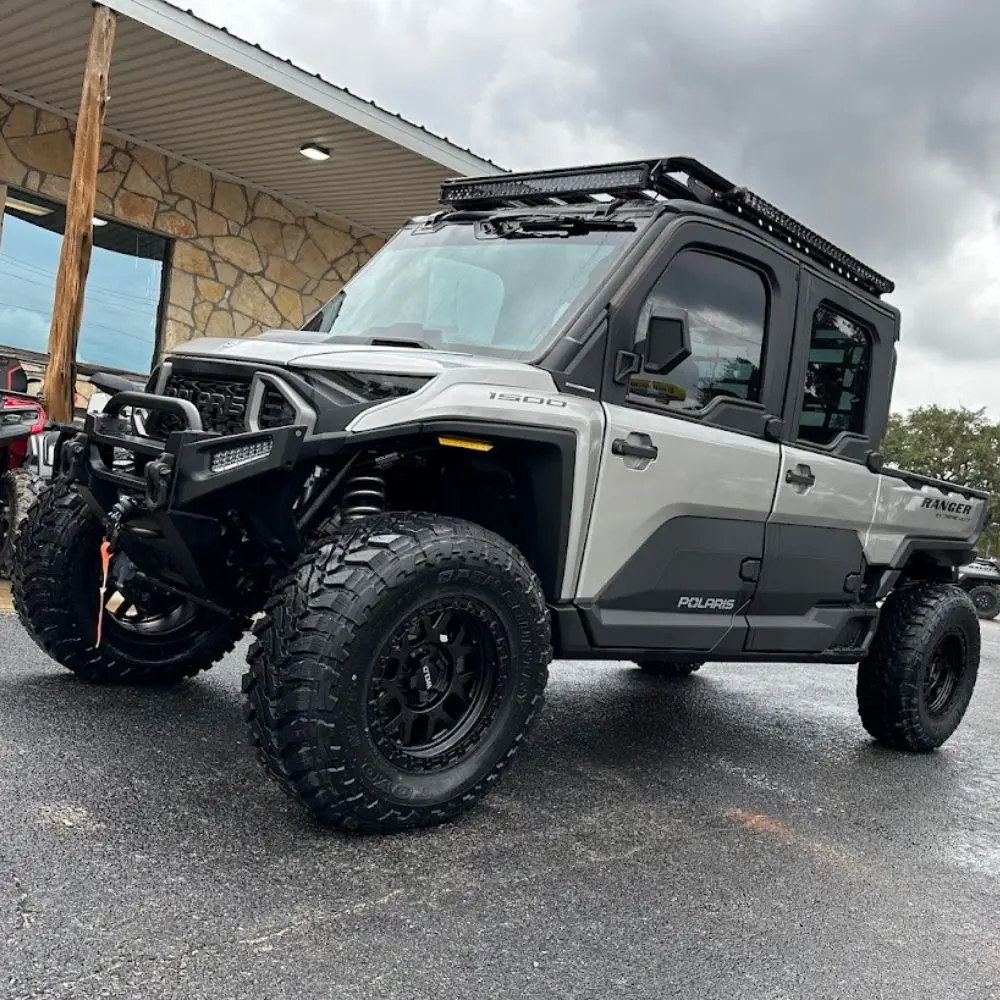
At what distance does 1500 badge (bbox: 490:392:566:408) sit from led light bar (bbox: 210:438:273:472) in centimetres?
70

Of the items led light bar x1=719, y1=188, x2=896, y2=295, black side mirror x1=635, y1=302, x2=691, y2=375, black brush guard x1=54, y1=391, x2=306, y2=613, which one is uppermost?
led light bar x1=719, y1=188, x2=896, y2=295

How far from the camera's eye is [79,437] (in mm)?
3586

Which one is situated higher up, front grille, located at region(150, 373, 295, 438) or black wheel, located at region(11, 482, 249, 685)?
front grille, located at region(150, 373, 295, 438)

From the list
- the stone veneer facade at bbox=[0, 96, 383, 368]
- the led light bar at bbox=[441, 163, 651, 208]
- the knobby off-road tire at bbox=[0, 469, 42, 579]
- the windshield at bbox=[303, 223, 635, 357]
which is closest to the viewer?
the windshield at bbox=[303, 223, 635, 357]

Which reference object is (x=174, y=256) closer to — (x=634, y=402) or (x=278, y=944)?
(x=634, y=402)

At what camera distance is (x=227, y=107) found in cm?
976

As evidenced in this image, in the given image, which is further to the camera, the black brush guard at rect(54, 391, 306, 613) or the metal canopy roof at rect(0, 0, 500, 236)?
the metal canopy roof at rect(0, 0, 500, 236)

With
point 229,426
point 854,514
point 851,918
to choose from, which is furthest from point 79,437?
point 854,514

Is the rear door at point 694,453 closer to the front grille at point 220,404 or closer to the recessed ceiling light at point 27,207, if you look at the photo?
the front grille at point 220,404

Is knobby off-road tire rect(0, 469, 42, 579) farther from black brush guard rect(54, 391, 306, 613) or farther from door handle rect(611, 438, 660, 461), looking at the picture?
door handle rect(611, 438, 660, 461)

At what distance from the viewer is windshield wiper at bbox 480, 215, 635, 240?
378 cm

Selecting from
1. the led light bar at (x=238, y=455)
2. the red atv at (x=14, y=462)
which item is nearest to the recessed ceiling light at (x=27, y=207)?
the red atv at (x=14, y=462)

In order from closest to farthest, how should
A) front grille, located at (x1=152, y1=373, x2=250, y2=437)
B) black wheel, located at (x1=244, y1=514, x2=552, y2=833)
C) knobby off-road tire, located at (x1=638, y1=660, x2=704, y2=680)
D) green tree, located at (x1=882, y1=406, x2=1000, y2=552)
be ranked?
black wheel, located at (x1=244, y1=514, x2=552, y2=833), front grille, located at (x1=152, y1=373, x2=250, y2=437), knobby off-road tire, located at (x1=638, y1=660, x2=704, y2=680), green tree, located at (x1=882, y1=406, x2=1000, y2=552)

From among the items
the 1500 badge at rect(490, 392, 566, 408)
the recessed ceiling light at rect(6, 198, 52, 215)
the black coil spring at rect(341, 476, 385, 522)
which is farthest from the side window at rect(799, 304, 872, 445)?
the recessed ceiling light at rect(6, 198, 52, 215)
